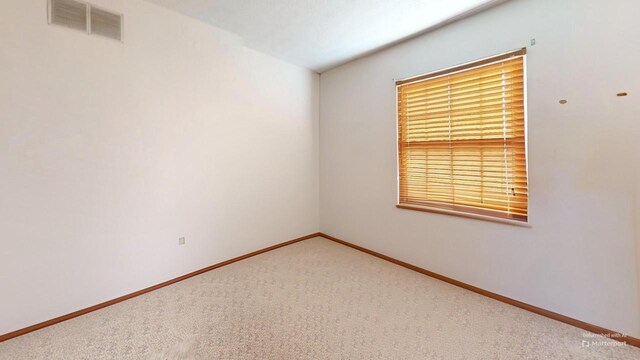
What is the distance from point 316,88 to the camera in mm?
4039

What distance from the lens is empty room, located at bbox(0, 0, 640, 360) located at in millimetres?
1756

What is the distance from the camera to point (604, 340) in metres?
1.74

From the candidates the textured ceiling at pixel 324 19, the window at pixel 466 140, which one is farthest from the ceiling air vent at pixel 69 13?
the window at pixel 466 140

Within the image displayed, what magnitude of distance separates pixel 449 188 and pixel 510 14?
1.68m

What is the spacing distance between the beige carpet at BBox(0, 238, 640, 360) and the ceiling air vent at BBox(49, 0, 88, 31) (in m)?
2.46

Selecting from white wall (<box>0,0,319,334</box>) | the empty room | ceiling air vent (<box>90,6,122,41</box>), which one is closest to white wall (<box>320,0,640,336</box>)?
the empty room

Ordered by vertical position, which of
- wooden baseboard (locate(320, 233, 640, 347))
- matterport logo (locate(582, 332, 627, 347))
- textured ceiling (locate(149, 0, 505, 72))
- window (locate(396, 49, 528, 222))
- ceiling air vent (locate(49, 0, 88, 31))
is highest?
textured ceiling (locate(149, 0, 505, 72))

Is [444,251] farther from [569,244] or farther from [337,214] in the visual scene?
[337,214]

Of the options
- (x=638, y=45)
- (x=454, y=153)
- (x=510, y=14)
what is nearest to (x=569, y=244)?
(x=454, y=153)

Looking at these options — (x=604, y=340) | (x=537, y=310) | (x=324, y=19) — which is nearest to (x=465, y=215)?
(x=537, y=310)

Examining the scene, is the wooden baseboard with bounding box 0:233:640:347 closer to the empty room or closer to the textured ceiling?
the empty room

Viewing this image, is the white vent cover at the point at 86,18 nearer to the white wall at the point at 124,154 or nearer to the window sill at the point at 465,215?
the white wall at the point at 124,154

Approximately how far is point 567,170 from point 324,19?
256 cm

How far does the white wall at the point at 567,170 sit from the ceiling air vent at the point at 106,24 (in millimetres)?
3035
